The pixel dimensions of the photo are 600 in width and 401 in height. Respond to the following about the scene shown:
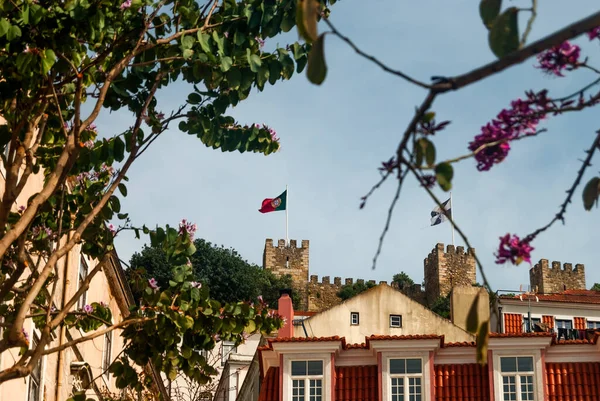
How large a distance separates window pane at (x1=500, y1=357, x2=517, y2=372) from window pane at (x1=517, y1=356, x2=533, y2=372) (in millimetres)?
107

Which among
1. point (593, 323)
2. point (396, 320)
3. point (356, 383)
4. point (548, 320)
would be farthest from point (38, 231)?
point (593, 323)

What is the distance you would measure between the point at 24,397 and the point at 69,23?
379 inches

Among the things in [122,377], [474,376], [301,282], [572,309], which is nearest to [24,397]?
[122,377]

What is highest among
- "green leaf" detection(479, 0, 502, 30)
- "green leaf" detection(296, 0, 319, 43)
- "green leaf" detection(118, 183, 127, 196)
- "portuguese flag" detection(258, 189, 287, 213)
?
"portuguese flag" detection(258, 189, 287, 213)

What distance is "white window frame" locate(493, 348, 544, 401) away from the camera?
3072 centimetres

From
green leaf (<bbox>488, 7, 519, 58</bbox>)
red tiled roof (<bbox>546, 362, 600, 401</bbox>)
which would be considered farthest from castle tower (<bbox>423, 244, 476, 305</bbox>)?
green leaf (<bbox>488, 7, 519, 58</bbox>)

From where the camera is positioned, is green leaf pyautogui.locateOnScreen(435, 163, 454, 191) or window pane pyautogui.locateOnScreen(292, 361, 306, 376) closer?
green leaf pyautogui.locateOnScreen(435, 163, 454, 191)

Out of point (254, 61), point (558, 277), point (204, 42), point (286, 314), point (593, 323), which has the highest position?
point (558, 277)

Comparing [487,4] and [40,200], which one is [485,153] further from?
[40,200]

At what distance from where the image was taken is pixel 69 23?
11219 millimetres

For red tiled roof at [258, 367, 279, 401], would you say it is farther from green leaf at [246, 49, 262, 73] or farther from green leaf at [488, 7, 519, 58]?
green leaf at [488, 7, 519, 58]

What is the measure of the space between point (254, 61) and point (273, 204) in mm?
69793

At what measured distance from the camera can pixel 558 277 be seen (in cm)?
11462

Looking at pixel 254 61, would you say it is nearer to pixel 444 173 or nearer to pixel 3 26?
pixel 3 26
